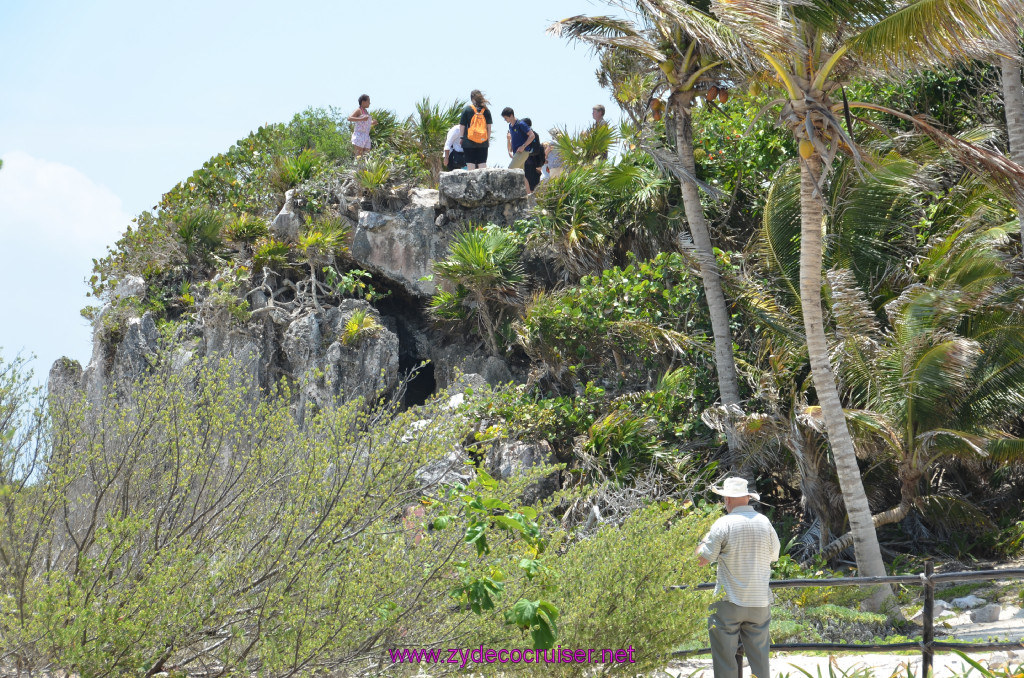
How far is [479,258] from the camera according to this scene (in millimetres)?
15234

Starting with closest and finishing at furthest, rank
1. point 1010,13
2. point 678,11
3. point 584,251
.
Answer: point 1010,13 < point 678,11 < point 584,251

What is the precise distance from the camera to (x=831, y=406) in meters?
10.1

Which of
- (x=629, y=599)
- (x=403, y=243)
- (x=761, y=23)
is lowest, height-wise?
(x=629, y=599)

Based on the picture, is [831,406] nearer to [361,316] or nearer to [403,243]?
[361,316]

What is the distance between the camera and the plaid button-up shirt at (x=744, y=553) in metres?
5.43

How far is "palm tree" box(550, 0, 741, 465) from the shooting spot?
12445mm

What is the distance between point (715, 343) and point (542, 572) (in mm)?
7895

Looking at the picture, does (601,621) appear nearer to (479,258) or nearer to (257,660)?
(257,660)

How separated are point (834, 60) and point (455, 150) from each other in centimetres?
935

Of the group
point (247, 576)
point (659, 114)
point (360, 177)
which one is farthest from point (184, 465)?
point (360, 177)

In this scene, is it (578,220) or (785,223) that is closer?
(785,223)

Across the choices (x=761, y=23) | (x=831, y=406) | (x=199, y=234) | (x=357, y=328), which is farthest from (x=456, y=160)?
(x=831, y=406)

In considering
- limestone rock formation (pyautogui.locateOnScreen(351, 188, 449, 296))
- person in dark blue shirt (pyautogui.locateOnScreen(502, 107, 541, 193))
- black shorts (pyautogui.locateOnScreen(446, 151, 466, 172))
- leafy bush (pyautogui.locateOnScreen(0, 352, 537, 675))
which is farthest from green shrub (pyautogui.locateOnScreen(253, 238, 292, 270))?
→ leafy bush (pyautogui.locateOnScreen(0, 352, 537, 675))

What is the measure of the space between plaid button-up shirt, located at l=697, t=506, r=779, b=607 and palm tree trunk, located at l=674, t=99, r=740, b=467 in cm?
692
